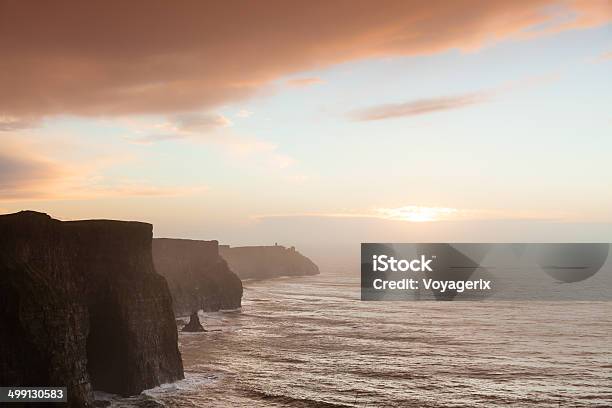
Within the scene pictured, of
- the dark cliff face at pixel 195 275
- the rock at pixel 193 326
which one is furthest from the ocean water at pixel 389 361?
the dark cliff face at pixel 195 275

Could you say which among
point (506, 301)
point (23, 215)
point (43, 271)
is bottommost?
point (506, 301)

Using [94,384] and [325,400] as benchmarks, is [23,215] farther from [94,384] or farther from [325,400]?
[325,400]

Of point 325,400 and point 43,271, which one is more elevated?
point 43,271

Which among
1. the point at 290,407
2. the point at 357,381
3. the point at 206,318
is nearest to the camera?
the point at 290,407

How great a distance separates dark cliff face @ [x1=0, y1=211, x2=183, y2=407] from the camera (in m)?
41.5

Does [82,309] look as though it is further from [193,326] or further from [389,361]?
[193,326]

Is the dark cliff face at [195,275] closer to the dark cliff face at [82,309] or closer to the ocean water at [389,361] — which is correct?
the ocean water at [389,361]

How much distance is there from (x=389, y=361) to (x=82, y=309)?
38909 millimetres

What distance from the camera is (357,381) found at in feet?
201

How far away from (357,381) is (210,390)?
15578 millimetres

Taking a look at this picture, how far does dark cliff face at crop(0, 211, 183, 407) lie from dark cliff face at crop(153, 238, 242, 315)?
57976 mm

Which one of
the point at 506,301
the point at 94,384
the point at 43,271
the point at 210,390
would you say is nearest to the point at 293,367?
the point at 210,390

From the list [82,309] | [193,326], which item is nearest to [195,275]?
[193,326]

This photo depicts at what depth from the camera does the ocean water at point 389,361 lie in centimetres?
5397
